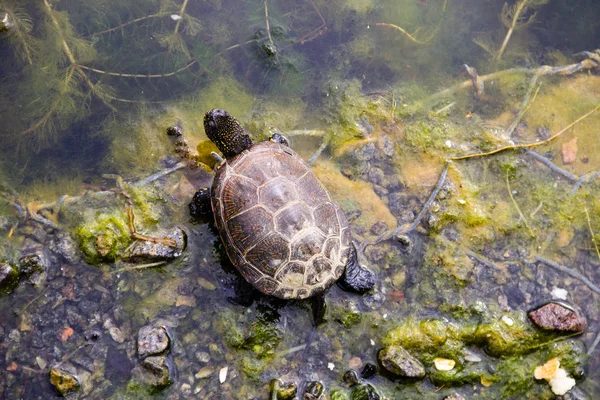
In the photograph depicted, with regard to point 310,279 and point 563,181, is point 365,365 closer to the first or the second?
point 310,279

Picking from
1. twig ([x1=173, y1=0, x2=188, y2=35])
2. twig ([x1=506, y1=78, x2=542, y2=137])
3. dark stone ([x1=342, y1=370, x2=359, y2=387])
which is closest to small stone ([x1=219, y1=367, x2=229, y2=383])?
dark stone ([x1=342, y1=370, x2=359, y2=387])

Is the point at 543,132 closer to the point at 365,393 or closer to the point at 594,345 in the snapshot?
the point at 594,345

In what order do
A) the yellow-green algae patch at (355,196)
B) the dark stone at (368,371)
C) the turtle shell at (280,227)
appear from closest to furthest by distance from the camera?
the turtle shell at (280,227)
the dark stone at (368,371)
the yellow-green algae patch at (355,196)

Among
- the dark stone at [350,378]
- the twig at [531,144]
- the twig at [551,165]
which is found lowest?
the dark stone at [350,378]

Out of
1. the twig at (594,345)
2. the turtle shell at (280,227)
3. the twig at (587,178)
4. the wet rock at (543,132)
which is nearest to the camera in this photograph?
the turtle shell at (280,227)

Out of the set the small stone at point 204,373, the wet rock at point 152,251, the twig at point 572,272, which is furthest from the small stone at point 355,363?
the twig at point 572,272

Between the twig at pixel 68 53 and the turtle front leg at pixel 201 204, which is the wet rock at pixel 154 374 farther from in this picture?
the twig at pixel 68 53
